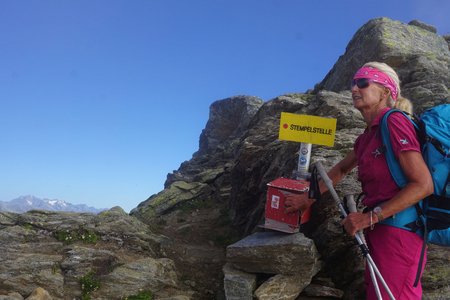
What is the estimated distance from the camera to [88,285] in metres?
10.7

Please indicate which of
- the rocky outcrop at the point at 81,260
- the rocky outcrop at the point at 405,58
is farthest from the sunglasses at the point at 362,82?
the rocky outcrop at the point at 405,58

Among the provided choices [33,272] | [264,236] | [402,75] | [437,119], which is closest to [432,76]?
[402,75]

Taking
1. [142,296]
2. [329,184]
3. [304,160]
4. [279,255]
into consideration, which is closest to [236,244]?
[279,255]

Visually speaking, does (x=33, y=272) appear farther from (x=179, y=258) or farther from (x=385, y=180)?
(x=385, y=180)

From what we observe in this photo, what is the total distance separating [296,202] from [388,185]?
9.26 ft

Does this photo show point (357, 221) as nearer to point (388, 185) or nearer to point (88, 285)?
point (388, 185)

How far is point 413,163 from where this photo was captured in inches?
183

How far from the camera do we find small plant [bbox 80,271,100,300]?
1044 cm

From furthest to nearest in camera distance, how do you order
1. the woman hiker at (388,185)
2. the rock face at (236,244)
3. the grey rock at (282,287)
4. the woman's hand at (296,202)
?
the rock face at (236,244) < the grey rock at (282,287) < the woman's hand at (296,202) < the woman hiker at (388,185)

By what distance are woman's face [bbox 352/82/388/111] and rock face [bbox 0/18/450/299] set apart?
4149 mm

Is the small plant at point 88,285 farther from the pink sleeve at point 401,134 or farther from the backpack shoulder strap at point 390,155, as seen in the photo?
the pink sleeve at point 401,134

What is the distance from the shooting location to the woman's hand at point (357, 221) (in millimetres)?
4898

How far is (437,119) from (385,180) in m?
1.04

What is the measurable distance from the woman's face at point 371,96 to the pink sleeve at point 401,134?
65cm
